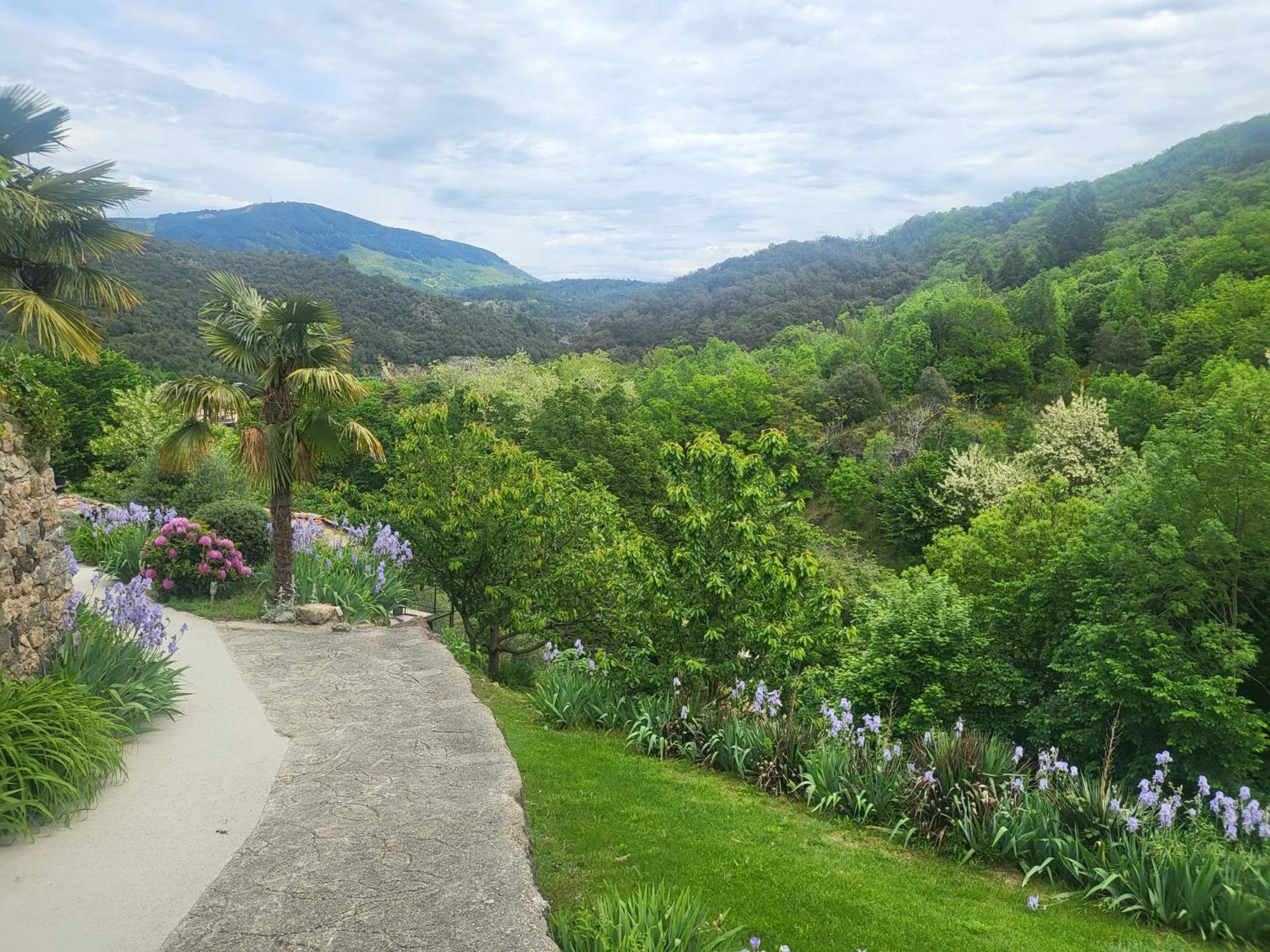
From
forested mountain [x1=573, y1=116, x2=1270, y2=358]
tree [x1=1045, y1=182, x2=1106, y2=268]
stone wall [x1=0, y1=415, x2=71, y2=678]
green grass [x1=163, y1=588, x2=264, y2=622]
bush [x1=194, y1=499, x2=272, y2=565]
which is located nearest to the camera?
stone wall [x1=0, y1=415, x2=71, y2=678]

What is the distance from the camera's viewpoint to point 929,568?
90.1 ft

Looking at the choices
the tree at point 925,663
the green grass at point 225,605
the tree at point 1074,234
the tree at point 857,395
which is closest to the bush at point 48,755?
the green grass at point 225,605

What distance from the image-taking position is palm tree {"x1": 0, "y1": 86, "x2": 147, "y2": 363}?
23.2 feet

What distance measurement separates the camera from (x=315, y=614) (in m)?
10.8

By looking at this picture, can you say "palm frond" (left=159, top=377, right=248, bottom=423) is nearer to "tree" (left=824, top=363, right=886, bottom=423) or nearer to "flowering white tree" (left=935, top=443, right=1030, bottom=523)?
"flowering white tree" (left=935, top=443, right=1030, bottom=523)

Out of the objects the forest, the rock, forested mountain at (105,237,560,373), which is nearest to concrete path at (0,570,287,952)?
the forest

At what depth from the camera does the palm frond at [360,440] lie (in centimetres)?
1074

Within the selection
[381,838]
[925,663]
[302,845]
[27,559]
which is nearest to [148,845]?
[302,845]

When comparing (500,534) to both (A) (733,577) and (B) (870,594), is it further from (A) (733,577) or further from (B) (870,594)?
(B) (870,594)

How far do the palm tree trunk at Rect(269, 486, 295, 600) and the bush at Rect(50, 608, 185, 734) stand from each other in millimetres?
3338

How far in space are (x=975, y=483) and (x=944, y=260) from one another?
106 meters

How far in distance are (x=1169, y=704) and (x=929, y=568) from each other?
16.5m

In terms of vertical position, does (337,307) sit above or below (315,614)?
above

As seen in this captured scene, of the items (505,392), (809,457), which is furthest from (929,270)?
(505,392)
